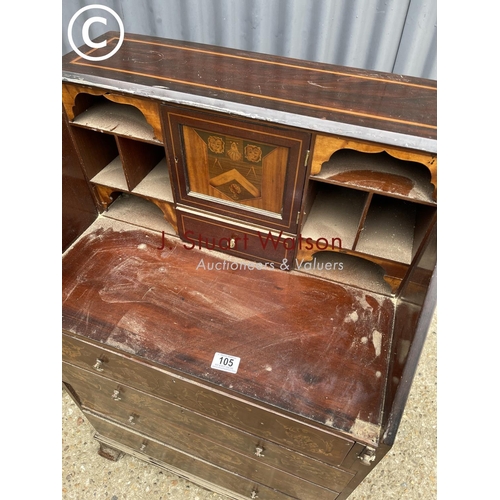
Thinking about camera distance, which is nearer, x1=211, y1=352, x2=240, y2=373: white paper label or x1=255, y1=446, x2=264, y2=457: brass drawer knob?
x1=211, y1=352, x2=240, y2=373: white paper label

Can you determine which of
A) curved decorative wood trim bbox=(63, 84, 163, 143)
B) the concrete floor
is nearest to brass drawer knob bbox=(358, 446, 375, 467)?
the concrete floor

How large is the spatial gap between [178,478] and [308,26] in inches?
95.6

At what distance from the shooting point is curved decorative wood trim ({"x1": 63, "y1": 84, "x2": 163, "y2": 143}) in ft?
4.09

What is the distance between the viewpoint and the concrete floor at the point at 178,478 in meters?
1.97

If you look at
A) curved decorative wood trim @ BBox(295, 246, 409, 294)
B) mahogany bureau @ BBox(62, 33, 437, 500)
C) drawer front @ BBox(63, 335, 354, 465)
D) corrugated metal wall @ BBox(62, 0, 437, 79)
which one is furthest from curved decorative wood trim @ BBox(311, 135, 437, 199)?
corrugated metal wall @ BBox(62, 0, 437, 79)

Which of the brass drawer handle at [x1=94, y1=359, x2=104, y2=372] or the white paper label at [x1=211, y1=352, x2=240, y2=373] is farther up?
the white paper label at [x1=211, y1=352, x2=240, y2=373]

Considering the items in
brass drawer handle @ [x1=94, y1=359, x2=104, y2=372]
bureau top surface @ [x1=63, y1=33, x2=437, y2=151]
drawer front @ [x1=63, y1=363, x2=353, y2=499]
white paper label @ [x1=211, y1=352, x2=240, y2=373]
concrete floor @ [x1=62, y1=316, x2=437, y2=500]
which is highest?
bureau top surface @ [x1=63, y1=33, x2=437, y2=151]

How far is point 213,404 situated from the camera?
1.31m

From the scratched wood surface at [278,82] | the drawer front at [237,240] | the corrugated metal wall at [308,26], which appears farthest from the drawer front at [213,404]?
the corrugated metal wall at [308,26]

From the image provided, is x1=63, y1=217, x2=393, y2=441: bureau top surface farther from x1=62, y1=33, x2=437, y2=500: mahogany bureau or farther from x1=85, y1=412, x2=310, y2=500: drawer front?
x1=85, y1=412, x2=310, y2=500: drawer front

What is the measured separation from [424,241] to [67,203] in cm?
131

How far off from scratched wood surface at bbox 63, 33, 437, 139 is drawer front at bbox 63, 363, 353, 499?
1116 millimetres

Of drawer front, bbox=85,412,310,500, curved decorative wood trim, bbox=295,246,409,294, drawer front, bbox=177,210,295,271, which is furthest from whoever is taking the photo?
drawer front, bbox=85,412,310,500

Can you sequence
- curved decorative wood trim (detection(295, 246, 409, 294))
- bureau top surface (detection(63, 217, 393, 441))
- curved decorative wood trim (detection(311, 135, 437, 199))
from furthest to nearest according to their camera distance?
curved decorative wood trim (detection(295, 246, 409, 294))
bureau top surface (detection(63, 217, 393, 441))
curved decorative wood trim (detection(311, 135, 437, 199))
